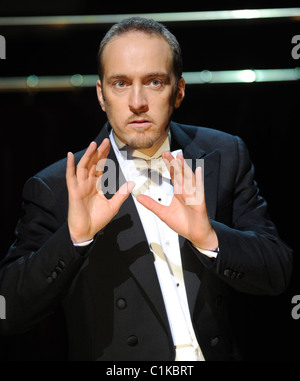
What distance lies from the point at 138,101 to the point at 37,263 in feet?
1.98

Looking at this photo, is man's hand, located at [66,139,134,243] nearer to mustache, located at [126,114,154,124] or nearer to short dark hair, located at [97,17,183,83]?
mustache, located at [126,114,154,124]

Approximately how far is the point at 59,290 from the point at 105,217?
0.93ft

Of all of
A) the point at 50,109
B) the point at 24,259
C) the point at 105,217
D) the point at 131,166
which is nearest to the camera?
the point at 105,217

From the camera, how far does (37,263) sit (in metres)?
1.49

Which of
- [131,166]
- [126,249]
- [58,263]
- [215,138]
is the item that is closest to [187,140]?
[215,138]

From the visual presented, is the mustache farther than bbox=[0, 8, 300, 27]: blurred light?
No

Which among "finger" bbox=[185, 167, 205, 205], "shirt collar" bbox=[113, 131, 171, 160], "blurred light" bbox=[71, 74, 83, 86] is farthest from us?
"blurred light" bbox=[71, 74, 83, 86]

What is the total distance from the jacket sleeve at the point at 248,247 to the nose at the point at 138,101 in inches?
16.5

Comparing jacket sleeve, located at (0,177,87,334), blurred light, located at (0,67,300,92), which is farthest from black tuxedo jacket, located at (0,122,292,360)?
blurred light, located at (0,67,300,92)

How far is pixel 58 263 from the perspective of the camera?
1459 millimetres

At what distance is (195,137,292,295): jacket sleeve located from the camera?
148 cm

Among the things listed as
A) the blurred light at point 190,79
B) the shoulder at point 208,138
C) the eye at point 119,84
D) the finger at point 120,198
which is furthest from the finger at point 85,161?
the blurred light at point 190,79

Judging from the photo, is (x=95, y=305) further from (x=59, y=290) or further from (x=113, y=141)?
(x=113, y=141)

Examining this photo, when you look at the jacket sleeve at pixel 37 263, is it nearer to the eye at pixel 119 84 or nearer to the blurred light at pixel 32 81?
the eye at pixel 119 84
